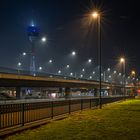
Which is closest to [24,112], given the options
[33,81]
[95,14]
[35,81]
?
[95,14]

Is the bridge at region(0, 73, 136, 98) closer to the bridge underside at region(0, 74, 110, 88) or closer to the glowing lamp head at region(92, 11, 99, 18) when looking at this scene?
the bridge underside at region(0, 74, 110, 88)

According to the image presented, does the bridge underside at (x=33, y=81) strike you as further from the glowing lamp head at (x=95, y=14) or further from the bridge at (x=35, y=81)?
the glowing lamp head at (x=95, y=14)

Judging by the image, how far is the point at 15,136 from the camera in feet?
44.3

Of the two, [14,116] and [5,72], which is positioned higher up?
[5,72]

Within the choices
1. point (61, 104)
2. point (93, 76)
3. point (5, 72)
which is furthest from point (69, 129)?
point (93, 76)

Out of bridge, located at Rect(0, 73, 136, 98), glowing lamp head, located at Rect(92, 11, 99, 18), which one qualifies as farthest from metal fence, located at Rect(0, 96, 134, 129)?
bridge, located at Rect(0, 73, 136, 98)

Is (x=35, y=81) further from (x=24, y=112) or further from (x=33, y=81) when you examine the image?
(x=24, y=112)

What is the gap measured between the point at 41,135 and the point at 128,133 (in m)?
3.68

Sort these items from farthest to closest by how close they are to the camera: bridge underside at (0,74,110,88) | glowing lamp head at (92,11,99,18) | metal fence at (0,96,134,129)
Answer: bridge underside at (0,74,110,88), glowing lamp head at (92,11,99,18), metal fence at (0,96,134,129)

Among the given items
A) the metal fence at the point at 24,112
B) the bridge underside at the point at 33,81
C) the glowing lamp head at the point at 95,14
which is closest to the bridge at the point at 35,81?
the bridge underside at the point at 33,81

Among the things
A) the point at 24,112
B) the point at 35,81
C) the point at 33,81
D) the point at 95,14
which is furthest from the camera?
the point at 35,81

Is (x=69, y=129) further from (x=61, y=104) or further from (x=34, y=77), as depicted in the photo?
(x=34, y=77)

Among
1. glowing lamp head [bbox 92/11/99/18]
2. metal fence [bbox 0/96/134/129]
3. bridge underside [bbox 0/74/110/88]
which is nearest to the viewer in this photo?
metal fence [bbox 0/96/134/129]

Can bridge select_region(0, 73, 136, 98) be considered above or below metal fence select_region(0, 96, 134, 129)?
above
